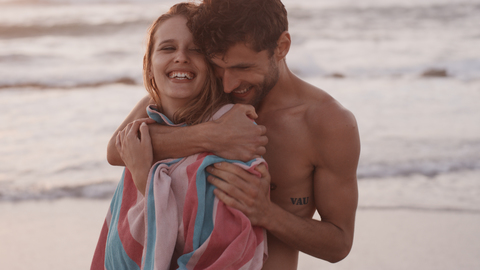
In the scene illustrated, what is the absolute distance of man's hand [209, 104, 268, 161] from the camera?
2.18 metres

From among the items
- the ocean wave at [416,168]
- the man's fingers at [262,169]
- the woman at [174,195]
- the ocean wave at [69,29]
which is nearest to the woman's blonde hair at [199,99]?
the woman at [174,195]

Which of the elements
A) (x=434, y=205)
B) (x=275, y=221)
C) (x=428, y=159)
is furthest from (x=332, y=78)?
(x=275, y=221)

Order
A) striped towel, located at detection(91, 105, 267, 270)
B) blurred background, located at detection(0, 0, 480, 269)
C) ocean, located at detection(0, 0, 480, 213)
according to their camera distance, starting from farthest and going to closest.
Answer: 1. ocean, located at detection(0, 0, 480, 213)
2. blurred background, located at detection(0, 0, 480, 269)
3. striped towel, located at detection(91, 105, 267, 270)

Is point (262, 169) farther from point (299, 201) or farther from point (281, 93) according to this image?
point (281, 93)

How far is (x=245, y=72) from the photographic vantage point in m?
2.47

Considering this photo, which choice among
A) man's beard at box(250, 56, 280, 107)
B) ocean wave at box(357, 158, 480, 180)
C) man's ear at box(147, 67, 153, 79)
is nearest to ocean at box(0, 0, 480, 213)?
ocean wave at box(357, 158, 480, 180)

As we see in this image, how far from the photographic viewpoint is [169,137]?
7.50ft

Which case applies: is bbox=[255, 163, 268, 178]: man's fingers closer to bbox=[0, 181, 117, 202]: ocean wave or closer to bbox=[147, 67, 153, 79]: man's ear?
bbox=[147, 67, 153, 79]: man's ear

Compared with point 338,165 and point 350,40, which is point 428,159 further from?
point 350,40

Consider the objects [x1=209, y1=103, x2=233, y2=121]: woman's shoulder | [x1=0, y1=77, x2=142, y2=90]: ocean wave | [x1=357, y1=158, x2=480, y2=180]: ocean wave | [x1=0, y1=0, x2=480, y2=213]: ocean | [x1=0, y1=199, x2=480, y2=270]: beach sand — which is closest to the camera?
[x1=209, y1=103, x2=233, y2=121]: woman's shoulder

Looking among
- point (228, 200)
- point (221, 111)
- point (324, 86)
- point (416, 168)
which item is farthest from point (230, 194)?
point (324, 86)

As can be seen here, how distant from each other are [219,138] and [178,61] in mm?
461

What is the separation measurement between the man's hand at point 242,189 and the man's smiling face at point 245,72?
47cm

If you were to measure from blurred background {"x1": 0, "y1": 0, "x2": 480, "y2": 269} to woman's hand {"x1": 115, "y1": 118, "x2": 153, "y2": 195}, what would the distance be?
76.2 inches
